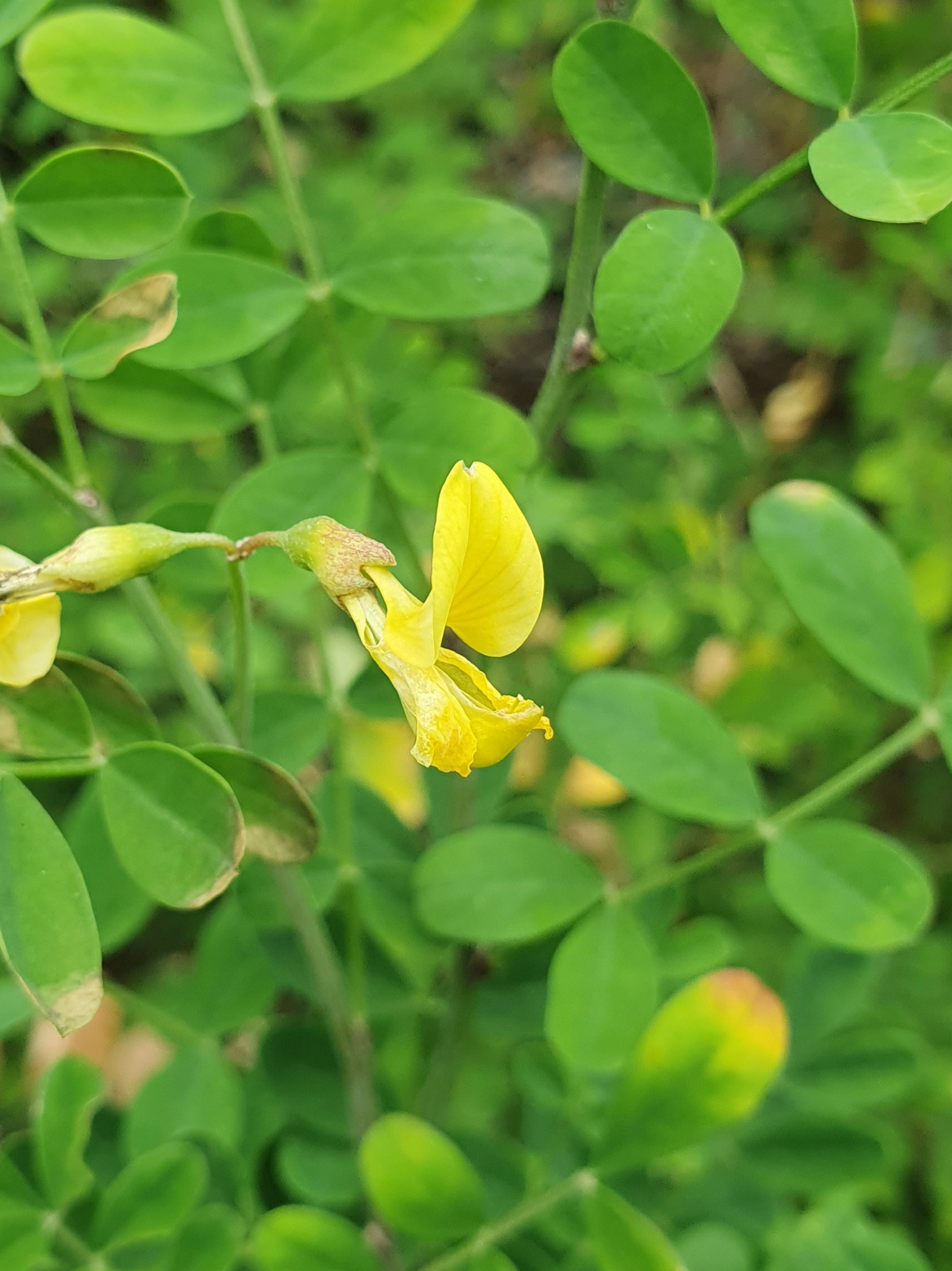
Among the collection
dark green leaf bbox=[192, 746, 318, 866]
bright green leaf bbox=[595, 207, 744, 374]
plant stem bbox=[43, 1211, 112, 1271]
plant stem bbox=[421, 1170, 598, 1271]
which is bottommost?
plant stem bbox=[421, 1170, 598, 1271]

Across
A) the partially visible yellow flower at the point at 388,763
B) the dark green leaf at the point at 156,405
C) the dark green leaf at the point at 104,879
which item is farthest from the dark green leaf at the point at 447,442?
the partially visible yellow flower at the point at 388,763

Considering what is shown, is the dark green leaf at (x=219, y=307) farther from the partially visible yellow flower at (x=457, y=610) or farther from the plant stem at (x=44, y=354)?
the partially visible yellow flower at (x=457, y=610)

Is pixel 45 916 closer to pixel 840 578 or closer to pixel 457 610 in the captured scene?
pixel 457 610

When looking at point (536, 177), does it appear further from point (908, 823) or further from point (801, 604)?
point (801, 604)

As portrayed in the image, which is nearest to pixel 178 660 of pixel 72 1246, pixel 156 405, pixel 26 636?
pixel 26 636

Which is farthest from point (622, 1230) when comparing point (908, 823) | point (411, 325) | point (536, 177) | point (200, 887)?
point (536, 177)

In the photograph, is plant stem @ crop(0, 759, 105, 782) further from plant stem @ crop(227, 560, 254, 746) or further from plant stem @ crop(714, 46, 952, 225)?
plant stem @ crop(714, 46, 952, 225)

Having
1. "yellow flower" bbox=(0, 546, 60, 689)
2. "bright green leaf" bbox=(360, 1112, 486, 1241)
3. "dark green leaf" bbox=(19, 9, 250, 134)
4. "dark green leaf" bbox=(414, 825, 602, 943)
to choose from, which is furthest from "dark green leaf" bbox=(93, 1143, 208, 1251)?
"dark green leaf" bbox=(19, 9, 250, 134)
